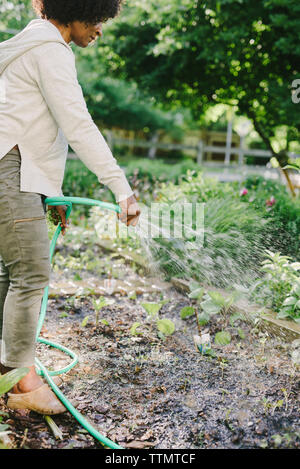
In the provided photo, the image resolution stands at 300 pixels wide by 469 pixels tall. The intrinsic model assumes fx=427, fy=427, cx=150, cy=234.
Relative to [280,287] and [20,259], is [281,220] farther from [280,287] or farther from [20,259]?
[20,259]

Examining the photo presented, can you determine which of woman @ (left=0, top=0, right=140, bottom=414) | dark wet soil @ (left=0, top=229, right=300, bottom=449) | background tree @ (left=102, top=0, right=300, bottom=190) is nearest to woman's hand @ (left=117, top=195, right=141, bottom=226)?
woman @ (left=0, top=0, right=140, bottom=414)

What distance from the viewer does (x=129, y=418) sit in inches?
75.5

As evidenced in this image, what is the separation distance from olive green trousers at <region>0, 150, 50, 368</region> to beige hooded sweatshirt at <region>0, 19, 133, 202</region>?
5cm

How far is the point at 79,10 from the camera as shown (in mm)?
1747

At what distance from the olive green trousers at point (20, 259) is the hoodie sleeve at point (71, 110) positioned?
25 centimetres

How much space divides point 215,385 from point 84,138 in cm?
136

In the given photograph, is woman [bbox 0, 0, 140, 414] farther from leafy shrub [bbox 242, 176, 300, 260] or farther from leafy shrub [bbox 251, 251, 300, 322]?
leafy shrub [bbox 242, 176, 300, 260]

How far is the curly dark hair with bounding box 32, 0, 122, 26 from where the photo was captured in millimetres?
1736

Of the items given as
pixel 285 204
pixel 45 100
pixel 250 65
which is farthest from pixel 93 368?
pixel 250 65

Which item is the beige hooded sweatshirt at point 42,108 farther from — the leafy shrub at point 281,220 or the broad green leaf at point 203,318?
the leafy shrub at point 281,220

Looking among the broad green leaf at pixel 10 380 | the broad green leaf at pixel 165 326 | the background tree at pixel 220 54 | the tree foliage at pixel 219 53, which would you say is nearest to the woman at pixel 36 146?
the broad green leaf at pixel 10 380

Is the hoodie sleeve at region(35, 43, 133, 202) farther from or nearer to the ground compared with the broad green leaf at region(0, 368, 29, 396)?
farther from the ground

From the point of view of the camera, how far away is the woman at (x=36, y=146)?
1648mm

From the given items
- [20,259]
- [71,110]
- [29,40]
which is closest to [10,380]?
[20,259]
